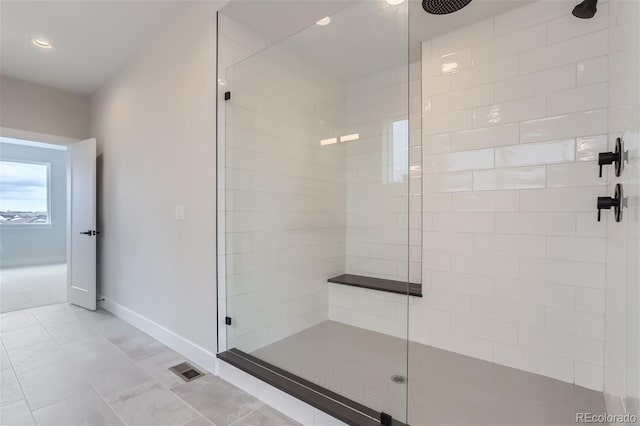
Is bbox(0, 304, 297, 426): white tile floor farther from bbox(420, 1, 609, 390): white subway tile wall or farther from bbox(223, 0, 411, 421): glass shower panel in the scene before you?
bbox(420, 1, 609, 390): white subway tile wall

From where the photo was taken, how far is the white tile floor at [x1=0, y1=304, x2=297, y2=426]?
5.40 feet

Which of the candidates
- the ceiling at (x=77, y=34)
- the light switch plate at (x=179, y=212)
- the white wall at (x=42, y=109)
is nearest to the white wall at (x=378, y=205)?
→ the light switch plate at (x=179, y=212)

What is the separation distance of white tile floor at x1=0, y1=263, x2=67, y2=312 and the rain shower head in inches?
197

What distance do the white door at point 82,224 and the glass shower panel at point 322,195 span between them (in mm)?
2401

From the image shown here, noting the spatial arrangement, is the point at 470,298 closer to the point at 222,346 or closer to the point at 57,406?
the point at 222,346

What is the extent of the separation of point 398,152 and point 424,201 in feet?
1.58

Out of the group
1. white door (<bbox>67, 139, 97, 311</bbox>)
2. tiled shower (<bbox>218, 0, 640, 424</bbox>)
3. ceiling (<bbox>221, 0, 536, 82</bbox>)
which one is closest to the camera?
tiled shower (<bbox>218, 0, 640, 424</bbox>)

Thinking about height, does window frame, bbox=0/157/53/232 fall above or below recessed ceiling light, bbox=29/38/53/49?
below

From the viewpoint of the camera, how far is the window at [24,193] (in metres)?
6.51

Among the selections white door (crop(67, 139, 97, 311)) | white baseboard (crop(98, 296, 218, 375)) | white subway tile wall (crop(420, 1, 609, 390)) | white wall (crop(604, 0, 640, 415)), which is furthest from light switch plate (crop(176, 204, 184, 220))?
white wall (crop(604, 0, 640, 415))

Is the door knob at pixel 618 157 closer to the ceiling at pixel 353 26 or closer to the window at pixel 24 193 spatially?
the ceiling at pixel 353 26

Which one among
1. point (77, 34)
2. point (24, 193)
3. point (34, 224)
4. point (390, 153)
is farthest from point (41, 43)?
point (34, 224)

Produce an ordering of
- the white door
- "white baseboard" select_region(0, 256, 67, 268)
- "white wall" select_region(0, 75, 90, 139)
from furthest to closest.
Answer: "white baseboard" select_region(0, 256, 67, 268) < the white door < "white wall" select_region(0, 75, 90, 139)

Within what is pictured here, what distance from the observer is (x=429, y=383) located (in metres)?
1.90
